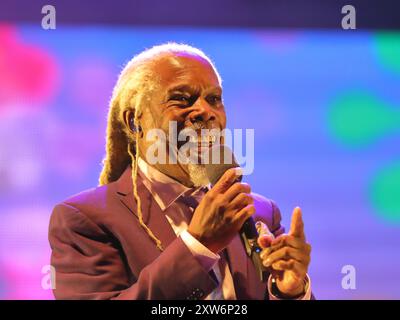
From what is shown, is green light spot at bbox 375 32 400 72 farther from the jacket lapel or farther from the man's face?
the jacket lapel

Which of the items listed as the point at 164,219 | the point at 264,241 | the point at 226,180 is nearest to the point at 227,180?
the point at 226,180

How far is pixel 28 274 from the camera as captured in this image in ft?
8.45

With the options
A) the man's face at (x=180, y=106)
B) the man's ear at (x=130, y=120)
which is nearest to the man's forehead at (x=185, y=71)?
the man's face at (x=180, y=106)

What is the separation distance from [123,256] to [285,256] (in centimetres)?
61

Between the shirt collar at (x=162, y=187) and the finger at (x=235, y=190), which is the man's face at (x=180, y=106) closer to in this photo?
the shirt collar at (x=162, y=187)

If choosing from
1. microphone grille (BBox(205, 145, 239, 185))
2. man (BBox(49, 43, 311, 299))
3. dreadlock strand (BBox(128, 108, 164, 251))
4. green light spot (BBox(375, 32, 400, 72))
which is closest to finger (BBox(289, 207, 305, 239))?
man (BBox(49, 43, 311, 299))

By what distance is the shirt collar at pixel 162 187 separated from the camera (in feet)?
7.93

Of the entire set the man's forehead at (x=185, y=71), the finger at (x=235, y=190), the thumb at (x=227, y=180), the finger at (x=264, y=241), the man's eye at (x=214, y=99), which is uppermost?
the man's forehead at (x=185, y=71)

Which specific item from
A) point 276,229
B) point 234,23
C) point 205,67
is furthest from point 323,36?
point 276,229

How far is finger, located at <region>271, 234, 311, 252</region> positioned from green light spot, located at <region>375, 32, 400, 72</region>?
1017 millimetres

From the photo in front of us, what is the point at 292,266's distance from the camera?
2221 mm

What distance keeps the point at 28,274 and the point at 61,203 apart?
0.35 m

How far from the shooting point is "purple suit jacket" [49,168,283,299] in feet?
7.38

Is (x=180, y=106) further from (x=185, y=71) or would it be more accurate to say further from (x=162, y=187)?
(x=162, y=187)
